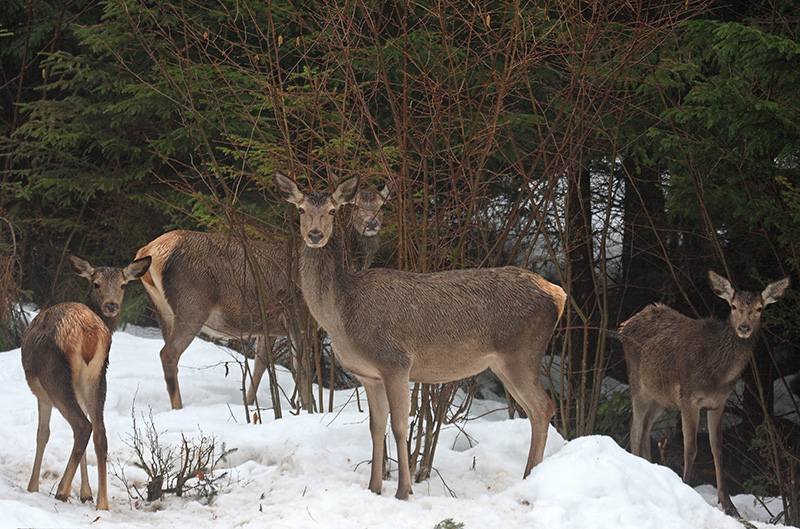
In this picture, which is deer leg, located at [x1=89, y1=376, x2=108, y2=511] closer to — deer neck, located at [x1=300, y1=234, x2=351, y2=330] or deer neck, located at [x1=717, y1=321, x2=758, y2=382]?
deer neck, located at [x1=300, y1=234, x2=351, y2=330]

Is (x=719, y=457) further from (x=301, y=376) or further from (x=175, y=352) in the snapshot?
(x=175, y=352)

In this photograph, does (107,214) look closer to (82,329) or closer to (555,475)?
(82,329)

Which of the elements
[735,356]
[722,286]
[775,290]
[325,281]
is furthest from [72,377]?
[775,290]

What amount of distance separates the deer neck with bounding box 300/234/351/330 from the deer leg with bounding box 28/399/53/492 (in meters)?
2.02

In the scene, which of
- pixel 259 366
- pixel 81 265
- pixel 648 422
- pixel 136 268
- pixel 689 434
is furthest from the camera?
pixel 259 366

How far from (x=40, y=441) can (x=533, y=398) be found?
353cm

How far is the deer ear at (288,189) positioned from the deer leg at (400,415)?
147cm

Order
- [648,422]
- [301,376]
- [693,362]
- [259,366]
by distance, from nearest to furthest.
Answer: [693,362] → [301,376] → [648,422] → [259,366]

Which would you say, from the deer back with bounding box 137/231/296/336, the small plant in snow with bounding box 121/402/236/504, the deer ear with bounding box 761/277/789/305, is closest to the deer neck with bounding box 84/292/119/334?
the small plant in snow with bounding box 121/402/236/504

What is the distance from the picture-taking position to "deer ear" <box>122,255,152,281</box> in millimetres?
7919

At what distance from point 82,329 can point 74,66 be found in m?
9.04

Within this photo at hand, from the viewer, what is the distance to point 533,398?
6.85 m

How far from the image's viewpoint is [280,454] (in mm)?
7492

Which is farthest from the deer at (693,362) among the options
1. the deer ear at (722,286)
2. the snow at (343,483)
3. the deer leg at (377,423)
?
the deer leg at (377,423)
